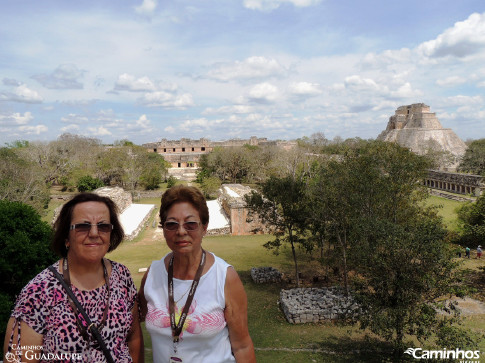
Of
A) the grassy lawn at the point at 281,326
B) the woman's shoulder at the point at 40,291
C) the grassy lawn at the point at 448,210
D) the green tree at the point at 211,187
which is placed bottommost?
the grassy lawn at the point at 281,326

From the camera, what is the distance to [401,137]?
184 feet

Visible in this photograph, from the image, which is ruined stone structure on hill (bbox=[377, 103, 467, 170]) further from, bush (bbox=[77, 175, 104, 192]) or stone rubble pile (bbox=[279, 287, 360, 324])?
stone rubble pile (bbox=[279, 287, 360, 324])

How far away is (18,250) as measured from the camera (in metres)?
6.68

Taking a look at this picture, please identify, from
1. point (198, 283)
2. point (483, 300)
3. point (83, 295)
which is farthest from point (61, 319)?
point (483, 300)

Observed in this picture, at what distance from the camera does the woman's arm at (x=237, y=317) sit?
2121mm

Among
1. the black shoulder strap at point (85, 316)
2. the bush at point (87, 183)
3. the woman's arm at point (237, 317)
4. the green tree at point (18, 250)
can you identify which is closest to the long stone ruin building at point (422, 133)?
the bush at point (87, 183)

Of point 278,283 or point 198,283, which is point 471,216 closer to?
point 278,283

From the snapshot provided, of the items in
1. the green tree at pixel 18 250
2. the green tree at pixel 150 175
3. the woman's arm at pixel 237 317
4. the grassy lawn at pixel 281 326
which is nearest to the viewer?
the woman's arm at pixel 237 317

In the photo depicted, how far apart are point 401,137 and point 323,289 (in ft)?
171

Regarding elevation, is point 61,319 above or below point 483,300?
above

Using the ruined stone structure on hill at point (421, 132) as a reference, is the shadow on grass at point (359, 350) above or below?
below

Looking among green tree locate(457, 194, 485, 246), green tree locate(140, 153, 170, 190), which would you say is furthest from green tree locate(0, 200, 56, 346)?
green tree locate(140, 153, 170, 190)

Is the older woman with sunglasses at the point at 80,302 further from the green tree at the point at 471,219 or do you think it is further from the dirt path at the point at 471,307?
the green tree at the point at 471,219

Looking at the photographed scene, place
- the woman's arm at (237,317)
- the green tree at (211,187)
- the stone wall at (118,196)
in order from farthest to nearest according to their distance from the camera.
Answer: the green tree at (211,187), the stone wall at (118,196), the woman's arm at (237,317)
